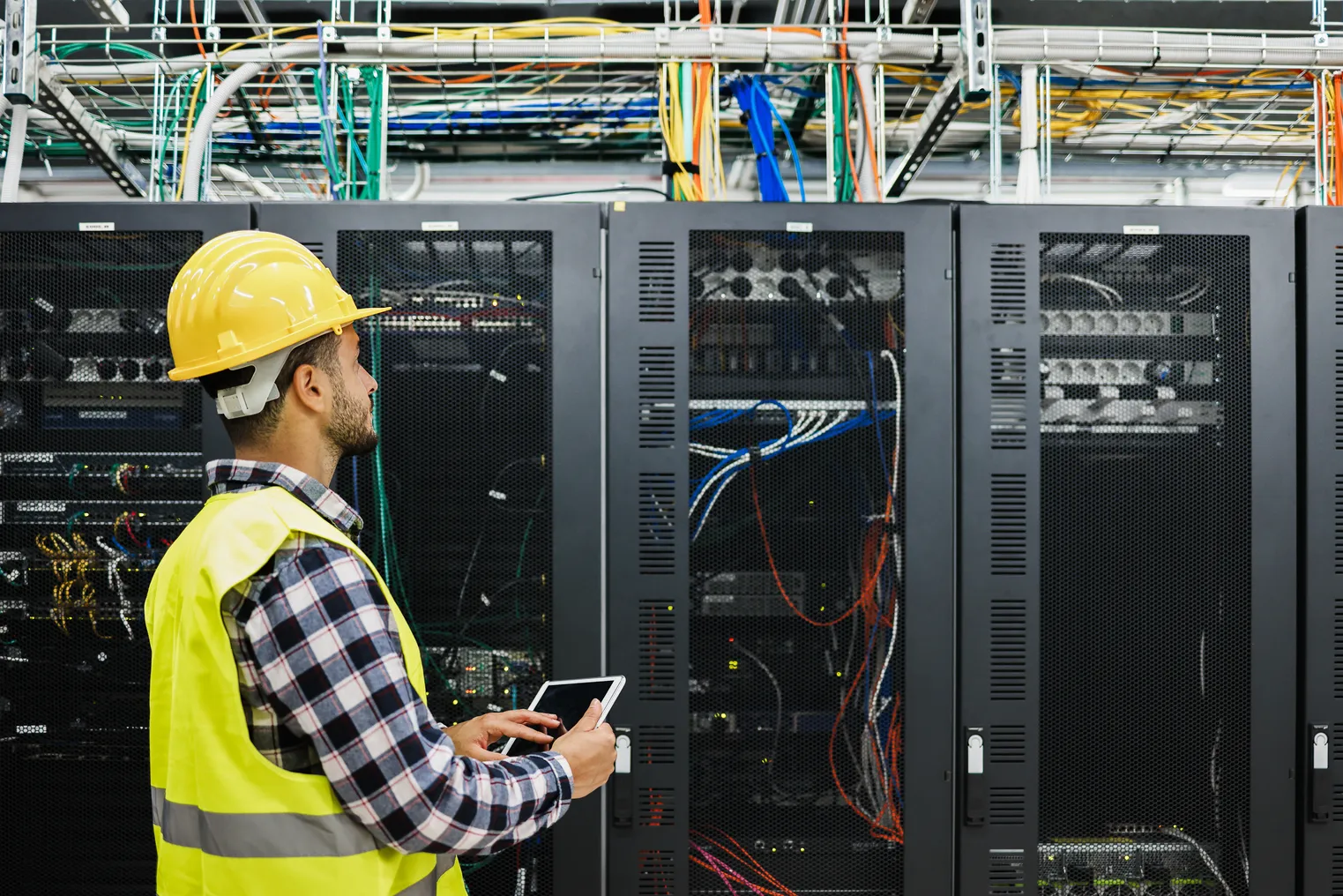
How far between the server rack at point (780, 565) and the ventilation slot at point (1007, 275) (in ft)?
0.31

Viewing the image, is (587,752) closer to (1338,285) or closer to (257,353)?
(257,353)

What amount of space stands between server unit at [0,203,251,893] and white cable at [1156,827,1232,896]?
1.98 m

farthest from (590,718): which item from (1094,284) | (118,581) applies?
(1094,284)

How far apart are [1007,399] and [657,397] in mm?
691

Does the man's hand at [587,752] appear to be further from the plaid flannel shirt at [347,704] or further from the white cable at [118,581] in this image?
the white cable at [118,581]

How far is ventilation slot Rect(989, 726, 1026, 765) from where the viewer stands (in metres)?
1.63

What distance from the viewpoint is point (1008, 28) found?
1.77m

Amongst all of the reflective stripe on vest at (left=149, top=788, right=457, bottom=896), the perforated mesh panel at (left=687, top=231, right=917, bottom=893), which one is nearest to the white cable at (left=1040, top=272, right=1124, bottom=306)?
the perforated mesh panel at (left=687, top=231, right=917, bottom=893)

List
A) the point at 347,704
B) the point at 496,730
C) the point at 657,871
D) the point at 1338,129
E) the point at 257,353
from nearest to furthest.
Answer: the point at 347,704 → the point at 257,353 → the point at 496,730 → the point at 657,871 → the point at 1338,129

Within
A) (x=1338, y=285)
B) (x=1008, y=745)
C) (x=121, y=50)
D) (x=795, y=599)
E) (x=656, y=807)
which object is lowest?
(x=656, y=807)

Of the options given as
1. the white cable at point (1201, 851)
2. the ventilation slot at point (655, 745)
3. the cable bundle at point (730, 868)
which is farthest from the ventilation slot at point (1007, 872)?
the ventilation slot at point (655, 745)

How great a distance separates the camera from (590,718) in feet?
3.66

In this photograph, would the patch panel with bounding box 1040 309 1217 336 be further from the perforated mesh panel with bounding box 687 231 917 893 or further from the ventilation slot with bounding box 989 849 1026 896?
the ventilation slot with bounding box 989 849 1026 896

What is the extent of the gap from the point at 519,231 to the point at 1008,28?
1118 millimetres
